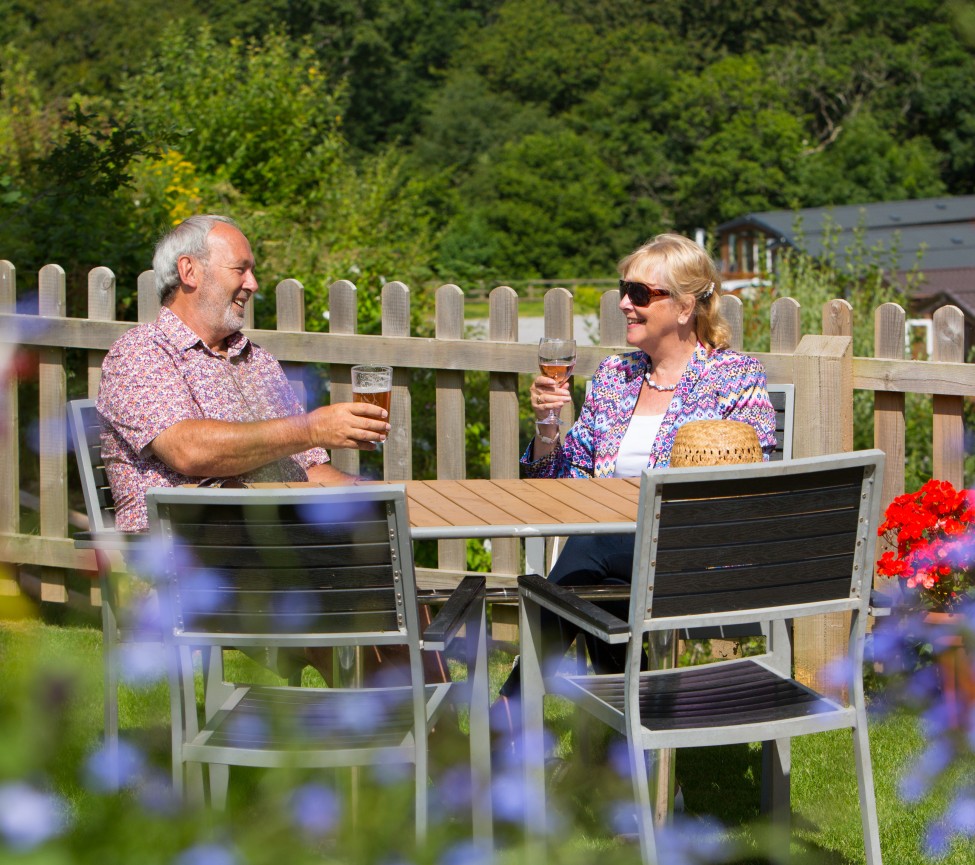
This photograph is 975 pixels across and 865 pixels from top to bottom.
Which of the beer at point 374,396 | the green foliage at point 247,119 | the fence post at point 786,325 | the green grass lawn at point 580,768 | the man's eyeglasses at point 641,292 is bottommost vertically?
the green grass lawn at point 580,768

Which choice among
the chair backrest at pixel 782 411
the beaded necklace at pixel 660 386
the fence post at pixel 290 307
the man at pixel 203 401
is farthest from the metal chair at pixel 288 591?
the fence post at pixel 290 307

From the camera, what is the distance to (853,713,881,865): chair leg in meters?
2.37

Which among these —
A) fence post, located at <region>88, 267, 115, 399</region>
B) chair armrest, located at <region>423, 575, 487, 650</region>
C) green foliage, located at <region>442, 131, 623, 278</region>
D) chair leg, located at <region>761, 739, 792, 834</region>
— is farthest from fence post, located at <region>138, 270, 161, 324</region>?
green foliage, located at <region>442, 131, 623, 278</region>

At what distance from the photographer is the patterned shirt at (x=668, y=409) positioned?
3.31 meters

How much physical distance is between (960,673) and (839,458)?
1.44 m

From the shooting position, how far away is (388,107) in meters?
62.5

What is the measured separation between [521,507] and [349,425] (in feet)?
1.32

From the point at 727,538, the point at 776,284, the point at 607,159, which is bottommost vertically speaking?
the point at 727,538

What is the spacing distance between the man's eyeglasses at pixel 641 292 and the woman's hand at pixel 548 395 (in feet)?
1.25

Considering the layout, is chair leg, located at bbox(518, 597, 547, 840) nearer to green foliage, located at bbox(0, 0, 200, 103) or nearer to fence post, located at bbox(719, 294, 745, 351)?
fence post, located at bbox(719, 294, 745, 351)

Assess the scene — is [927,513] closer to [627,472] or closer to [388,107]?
[627,472]

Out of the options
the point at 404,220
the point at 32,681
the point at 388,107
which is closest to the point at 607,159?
the point at 388,107

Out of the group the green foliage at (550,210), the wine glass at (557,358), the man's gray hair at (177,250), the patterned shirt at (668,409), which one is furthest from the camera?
the green foliage at (550,210)

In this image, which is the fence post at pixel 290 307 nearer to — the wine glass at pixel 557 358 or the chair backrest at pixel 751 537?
the wine glass at pixel 557 358
